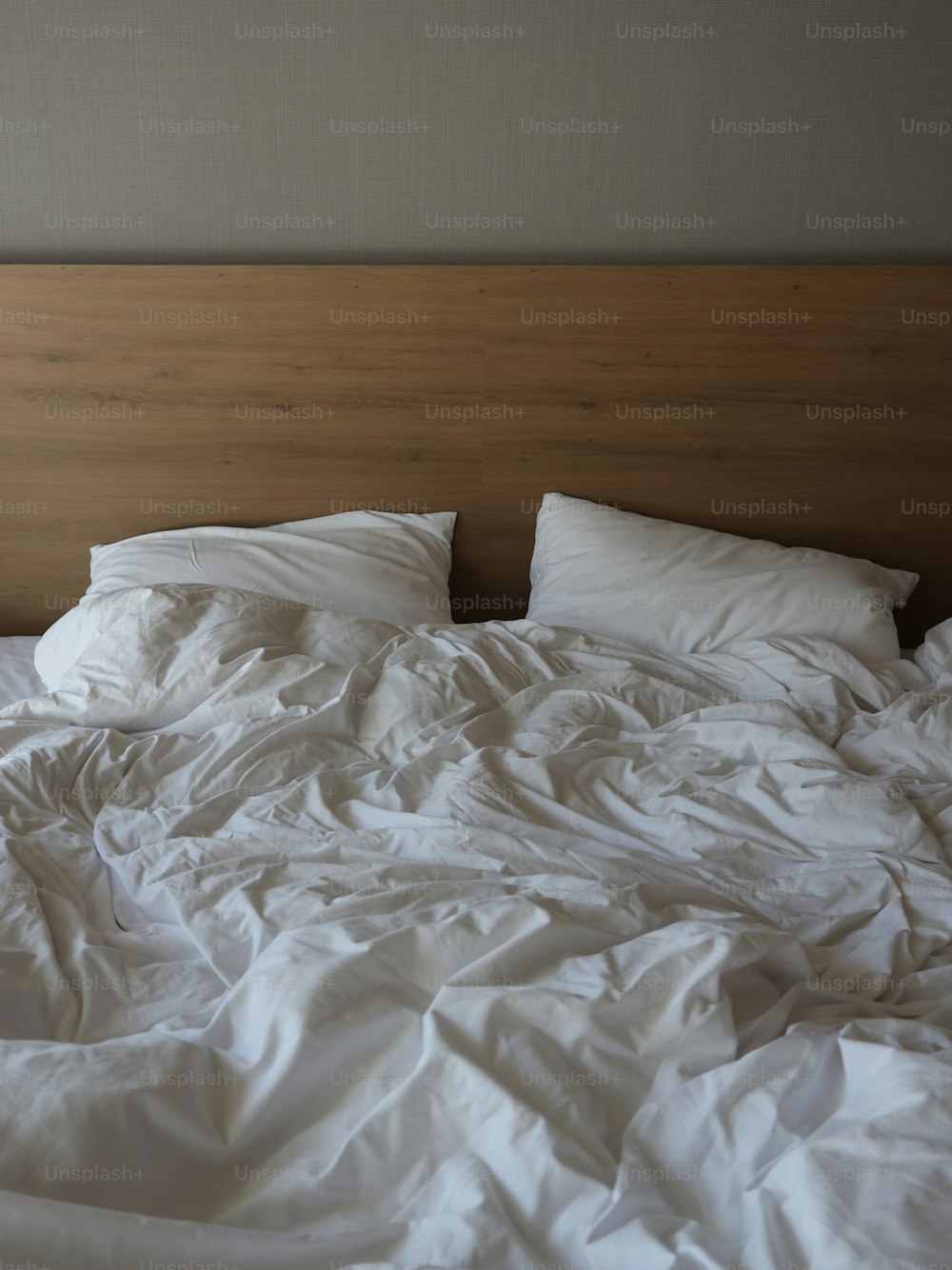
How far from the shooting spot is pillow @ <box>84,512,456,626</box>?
236 centimetres

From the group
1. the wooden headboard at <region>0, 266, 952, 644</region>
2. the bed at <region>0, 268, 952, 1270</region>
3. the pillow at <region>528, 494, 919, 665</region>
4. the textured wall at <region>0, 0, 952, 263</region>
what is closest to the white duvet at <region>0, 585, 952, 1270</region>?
the bed at <region>0, 268, 952, 1270</region>

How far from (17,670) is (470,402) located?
1178 millimetres

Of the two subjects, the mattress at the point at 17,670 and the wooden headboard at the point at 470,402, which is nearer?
the mattress at the point at 17,670

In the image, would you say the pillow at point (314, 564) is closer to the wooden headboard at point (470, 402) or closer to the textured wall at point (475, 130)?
the wooden headboard at point (470, 402)

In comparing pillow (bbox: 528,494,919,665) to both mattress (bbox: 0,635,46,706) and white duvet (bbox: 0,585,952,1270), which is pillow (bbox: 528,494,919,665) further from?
mattress (bbox: 0,635,46,706)

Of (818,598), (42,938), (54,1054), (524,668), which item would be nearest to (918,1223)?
(54,1054)

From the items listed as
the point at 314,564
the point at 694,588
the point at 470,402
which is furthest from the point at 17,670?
the point at 694,588

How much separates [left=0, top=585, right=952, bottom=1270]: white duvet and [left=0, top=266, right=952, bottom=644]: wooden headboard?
628 millimetres

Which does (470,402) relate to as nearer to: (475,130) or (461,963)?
(475,130)

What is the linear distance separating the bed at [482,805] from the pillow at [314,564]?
0.01 metres

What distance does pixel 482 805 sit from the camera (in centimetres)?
153

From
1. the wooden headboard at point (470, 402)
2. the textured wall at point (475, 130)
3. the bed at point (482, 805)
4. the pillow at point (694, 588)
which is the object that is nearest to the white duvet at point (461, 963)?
the bed at point (482, 805)

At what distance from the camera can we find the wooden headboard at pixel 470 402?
242 centimetres

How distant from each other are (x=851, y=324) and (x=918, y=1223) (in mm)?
2117
